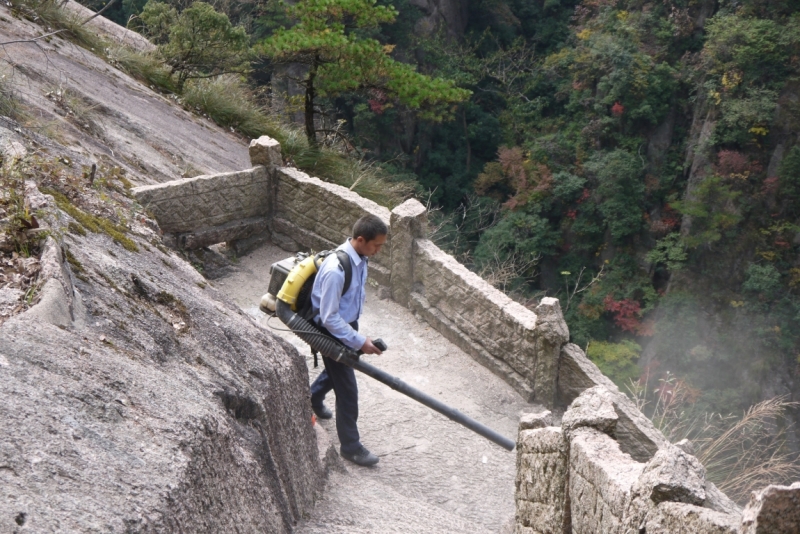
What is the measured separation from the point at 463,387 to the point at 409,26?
2319 cm

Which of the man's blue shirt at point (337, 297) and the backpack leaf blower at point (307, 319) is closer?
the man's blue shirt at point (337, 297)

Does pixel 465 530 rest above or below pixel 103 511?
below

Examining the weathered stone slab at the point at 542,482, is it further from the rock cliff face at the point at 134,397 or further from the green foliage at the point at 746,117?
the green foliage at the point at 746,117

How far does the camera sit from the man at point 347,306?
3914 mm

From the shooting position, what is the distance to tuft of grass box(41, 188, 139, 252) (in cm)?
354

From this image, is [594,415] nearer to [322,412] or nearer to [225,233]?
[322,412]

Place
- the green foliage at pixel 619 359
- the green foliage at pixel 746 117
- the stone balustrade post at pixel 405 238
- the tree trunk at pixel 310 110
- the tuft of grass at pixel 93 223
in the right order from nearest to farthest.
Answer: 1. the tuft of grass at pixel 93 223
2. the stone balustrade post at pixel 405 238
3. the tree trunk at pixel 310 110
4. the green foliage at pixel 746 117
5. the green foliage at pixel 619 359

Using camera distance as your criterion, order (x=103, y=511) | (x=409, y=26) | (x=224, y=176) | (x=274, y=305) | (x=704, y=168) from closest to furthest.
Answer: (x=103, y=511) < (x=274, y=305) < (x=224, y=176) < (x=704, y=168) < (x=409, y=26)

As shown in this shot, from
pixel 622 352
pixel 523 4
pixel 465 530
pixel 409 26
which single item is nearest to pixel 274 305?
pixel 465 530

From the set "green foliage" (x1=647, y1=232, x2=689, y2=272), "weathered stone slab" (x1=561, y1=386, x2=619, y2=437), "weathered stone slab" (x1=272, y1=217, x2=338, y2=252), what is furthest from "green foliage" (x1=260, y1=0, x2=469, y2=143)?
"green foliage" (x1=647, y1=232, x2=689, y2=272)

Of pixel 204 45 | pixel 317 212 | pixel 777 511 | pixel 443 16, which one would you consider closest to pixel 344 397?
pixel 777 511

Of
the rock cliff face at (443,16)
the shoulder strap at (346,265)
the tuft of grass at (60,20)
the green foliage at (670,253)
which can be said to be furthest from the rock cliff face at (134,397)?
the rock cliff face at (443,16)

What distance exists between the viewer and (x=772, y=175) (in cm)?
1944

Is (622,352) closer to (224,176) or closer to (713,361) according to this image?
(713,361)
